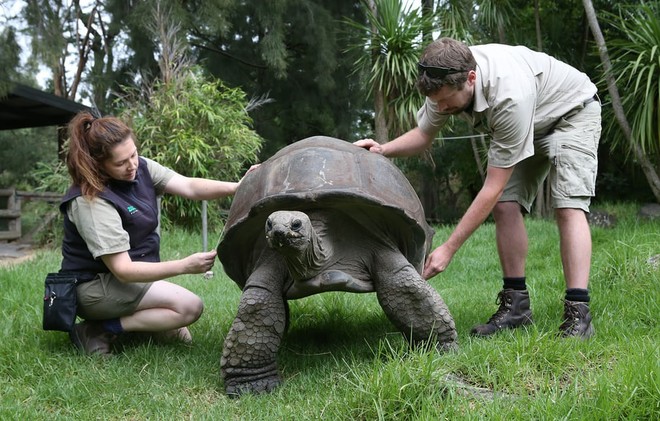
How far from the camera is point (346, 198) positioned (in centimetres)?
249

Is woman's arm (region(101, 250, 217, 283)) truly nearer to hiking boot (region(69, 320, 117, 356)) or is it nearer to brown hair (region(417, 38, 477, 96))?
hiking boot (region(69, 320, 117, 356))

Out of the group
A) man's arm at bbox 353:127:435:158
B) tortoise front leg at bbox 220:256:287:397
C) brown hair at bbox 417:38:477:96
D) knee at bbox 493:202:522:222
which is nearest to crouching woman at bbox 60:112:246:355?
tortoise front leg at bbox 220:256:287:397

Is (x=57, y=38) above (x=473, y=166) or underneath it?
above

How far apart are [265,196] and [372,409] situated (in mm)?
987

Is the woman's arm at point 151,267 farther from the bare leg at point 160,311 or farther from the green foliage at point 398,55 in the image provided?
the green foliage at point 398,55

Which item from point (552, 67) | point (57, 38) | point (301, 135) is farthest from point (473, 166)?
point (552, 67)

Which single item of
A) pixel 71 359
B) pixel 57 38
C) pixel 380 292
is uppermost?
pixel 57 38

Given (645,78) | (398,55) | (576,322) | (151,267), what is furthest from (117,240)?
(398,55)

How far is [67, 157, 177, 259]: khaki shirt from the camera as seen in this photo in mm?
2812

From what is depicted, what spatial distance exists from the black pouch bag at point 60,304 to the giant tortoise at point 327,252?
0.79 metres

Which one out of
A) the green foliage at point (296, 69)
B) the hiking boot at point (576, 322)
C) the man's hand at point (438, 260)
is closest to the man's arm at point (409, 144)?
the man's hand at point (438, 260)

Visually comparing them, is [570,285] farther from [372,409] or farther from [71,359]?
[71,359]

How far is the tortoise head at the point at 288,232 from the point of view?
219cm

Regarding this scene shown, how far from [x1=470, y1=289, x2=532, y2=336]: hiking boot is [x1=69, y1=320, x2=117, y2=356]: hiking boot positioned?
1870mm
